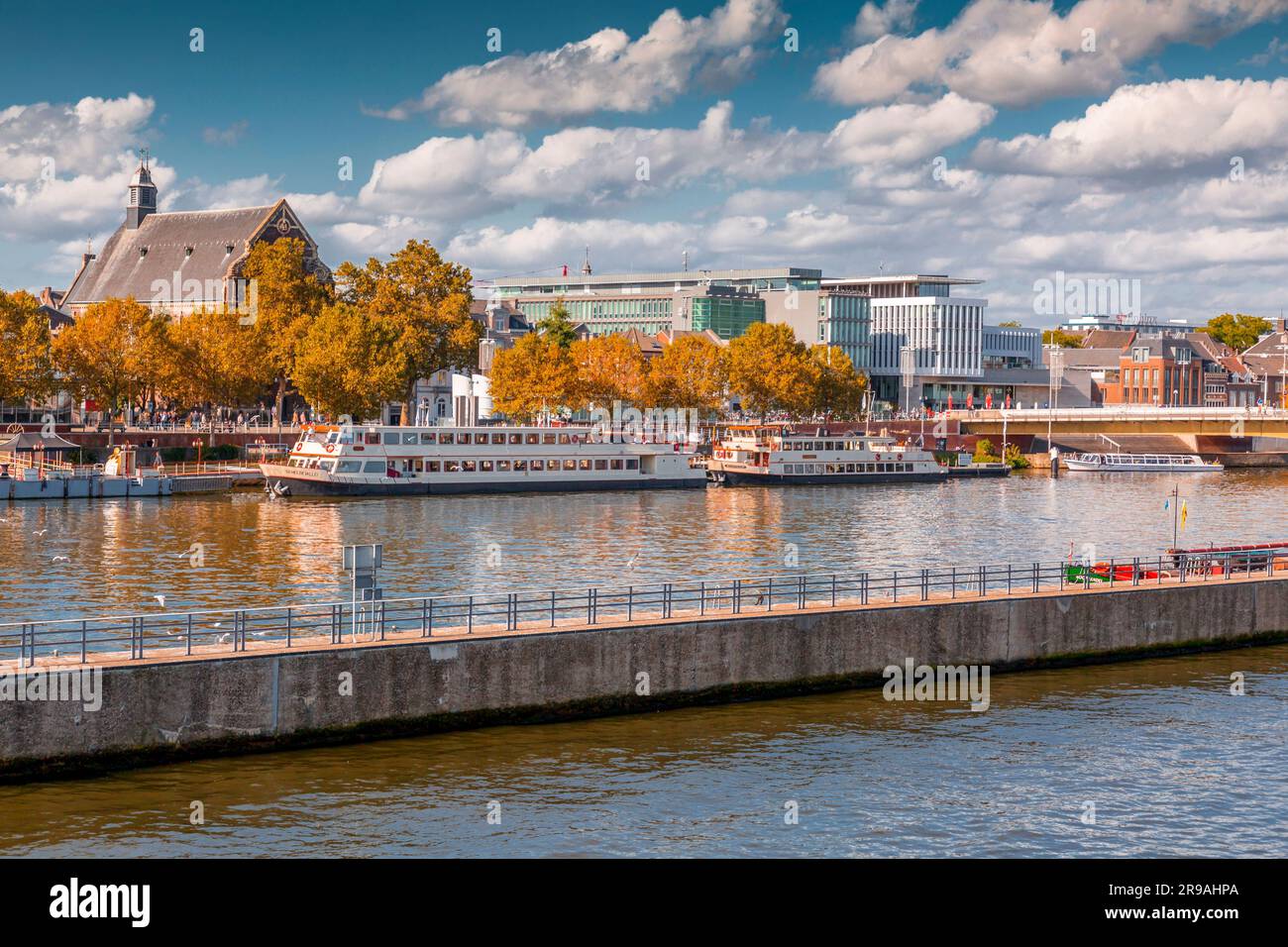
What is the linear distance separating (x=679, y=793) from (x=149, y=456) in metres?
89.5

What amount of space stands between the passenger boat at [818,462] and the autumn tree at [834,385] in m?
30.8

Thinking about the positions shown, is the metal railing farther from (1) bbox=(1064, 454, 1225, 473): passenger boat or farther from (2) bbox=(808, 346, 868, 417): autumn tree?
(2) bbox=(808, 346, 868, 417): autumn tree

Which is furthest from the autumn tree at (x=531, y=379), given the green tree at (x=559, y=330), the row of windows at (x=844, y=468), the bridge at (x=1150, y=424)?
the bridge at (x=1150, y=424)

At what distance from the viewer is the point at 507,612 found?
35250 millimetres

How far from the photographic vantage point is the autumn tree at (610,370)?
147 m

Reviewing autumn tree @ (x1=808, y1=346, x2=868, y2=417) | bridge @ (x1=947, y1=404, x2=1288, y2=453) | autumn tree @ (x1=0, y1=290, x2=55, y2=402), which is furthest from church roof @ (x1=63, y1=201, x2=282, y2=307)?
bridge @ (x1=947, y1=404, x2=1288, y2=453)

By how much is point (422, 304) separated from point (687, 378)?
3130 centimetres

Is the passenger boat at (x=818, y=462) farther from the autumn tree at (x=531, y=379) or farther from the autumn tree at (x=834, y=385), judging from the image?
the autumn tree at (x=834, y=385)

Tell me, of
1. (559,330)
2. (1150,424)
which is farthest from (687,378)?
(1150,424)

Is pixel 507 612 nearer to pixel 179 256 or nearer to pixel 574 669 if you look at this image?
pixel 574 669

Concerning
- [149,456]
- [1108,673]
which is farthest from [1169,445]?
[1108,673]

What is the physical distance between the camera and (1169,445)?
177 m

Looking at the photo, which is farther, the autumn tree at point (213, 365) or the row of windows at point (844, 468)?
the row of windows at point (844, 468)

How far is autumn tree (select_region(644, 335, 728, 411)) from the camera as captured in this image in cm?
14912
